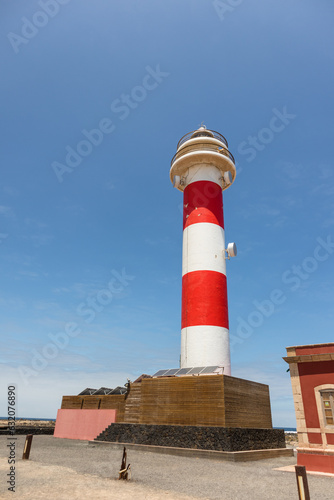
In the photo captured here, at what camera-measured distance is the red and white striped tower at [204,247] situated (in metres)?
18.5

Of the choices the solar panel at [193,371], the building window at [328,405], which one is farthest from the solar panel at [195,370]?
the building window at [328,405]

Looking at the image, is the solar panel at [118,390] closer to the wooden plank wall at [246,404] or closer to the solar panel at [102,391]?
the solar panel at [102,391]

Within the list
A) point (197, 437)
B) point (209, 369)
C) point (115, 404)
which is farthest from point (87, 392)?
point (197, 437)

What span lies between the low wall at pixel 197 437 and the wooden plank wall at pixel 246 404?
1.66 ft

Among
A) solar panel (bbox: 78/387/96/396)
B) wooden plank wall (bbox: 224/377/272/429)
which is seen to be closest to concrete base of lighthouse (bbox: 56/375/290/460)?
wooden plank wall (bbox: 224/377/272/429)

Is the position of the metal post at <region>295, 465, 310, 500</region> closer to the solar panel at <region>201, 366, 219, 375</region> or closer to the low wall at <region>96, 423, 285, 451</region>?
the low wall at <region>96, 423, 285, 451</region>

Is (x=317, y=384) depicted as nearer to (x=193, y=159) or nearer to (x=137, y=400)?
(x=137, y=400)

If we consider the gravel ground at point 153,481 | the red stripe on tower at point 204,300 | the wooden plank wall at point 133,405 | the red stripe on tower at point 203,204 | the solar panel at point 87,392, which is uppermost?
the red stripe on tower at point 203,204

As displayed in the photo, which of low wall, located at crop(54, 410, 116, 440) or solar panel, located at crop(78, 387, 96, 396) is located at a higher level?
solar panel, located at crop(78, 387, 96, 396)

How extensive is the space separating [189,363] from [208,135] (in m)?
16.7

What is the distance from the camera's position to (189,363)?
18.3m

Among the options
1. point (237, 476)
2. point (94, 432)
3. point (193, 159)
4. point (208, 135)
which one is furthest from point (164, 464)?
point (208, 135)

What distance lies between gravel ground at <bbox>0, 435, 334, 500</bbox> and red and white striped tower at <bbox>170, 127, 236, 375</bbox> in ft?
21.7

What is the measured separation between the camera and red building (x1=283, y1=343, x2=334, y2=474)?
458 inches
